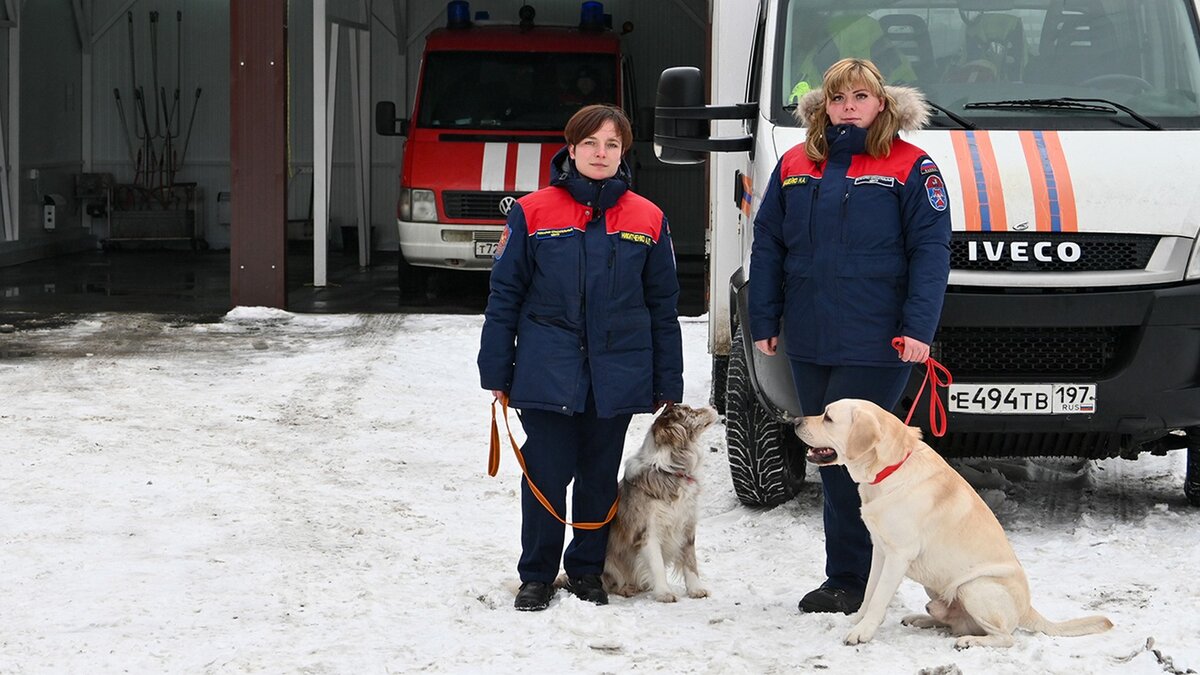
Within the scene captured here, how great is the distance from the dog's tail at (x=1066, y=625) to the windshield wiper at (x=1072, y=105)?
2.22 m

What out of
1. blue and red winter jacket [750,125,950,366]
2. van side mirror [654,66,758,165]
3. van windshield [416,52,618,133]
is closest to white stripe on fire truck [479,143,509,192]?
van windshield [416,52,618,133]

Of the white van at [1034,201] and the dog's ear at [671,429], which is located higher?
the white van at [1034,201]

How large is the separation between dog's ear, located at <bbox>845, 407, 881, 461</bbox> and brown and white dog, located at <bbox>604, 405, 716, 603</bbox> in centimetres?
58

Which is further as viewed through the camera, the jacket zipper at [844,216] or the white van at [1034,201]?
the white van at [1034,201]

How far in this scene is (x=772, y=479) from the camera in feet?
20.3

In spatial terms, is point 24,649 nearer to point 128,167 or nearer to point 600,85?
point 600,85

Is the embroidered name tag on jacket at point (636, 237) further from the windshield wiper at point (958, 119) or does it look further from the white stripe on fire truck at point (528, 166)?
the white stripe on fire truck at point (528, 166)

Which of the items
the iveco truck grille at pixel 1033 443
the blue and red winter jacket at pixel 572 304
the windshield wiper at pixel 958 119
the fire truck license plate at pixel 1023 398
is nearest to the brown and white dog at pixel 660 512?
the blue and red winter jacket at pixel 572 304

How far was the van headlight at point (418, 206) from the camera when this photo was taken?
42.3 ft

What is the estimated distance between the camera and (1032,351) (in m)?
5.61

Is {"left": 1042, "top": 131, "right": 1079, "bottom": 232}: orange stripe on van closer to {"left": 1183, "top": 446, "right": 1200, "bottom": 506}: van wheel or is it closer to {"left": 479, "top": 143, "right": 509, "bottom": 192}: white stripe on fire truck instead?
{"left": 1183, "top": 446, "right": 1200, "bottom": 506}: van wheel

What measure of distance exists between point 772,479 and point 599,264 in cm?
187

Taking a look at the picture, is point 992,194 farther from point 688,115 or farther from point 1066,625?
point 1066,625

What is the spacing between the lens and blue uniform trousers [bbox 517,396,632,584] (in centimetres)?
476
